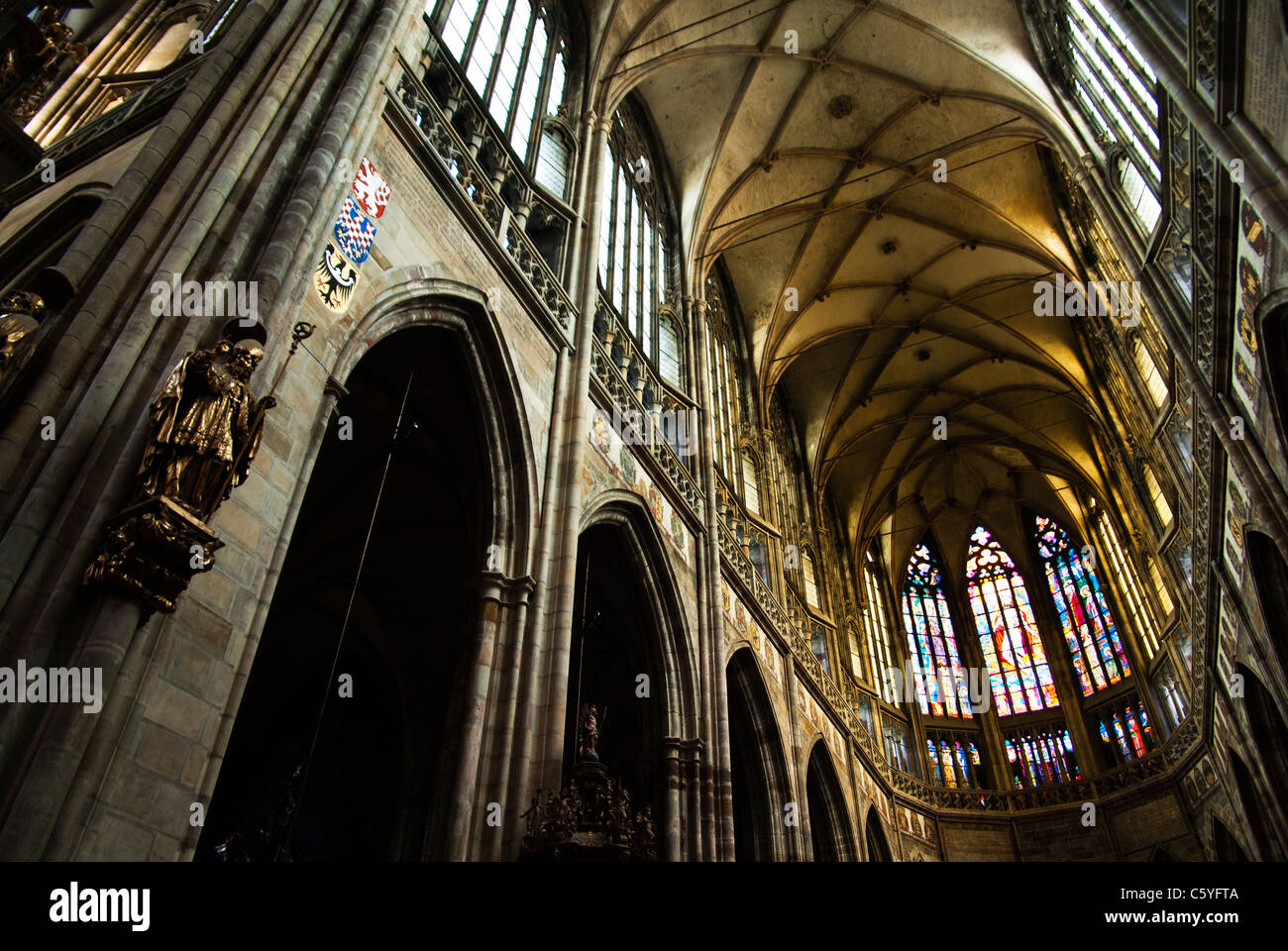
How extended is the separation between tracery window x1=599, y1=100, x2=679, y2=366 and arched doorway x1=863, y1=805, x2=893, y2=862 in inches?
429

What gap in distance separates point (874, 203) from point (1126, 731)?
602 inches

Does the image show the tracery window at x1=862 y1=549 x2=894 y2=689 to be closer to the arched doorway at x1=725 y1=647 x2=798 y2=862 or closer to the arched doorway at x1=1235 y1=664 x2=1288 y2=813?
the arched doorway at x1=725 y1=647 x2=798 y2=862

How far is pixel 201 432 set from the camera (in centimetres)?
400

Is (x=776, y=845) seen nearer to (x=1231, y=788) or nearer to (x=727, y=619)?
(x=727, y=619)

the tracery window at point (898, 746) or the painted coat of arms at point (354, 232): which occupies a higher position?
the tracery window at point (898, 746)

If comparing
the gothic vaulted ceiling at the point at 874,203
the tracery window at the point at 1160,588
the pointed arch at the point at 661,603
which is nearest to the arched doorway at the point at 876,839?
the gothic vaulted ceiling at the point at 874,203

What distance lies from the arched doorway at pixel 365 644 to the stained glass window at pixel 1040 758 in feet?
60.3

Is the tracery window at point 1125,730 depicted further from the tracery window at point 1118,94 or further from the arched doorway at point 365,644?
the arched doorway at point 365,644

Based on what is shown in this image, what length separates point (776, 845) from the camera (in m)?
12.9

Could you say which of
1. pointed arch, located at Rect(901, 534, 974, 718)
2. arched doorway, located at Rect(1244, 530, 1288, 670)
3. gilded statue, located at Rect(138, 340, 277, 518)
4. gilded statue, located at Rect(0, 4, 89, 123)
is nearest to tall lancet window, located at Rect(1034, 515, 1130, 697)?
pointed arch, located at Rect(901, 534, 974, 718)

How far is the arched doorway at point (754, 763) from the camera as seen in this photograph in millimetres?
13289

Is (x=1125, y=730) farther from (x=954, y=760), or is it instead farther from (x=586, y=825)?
(x=586, y=825)
